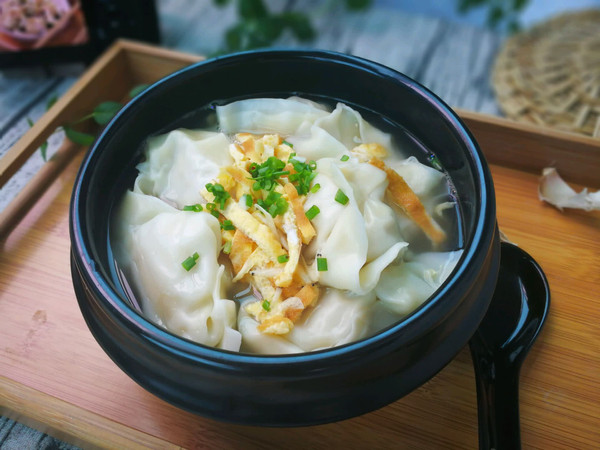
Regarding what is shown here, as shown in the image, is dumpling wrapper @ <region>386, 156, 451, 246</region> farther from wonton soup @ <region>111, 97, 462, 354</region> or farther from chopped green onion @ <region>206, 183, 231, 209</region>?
chopped green onion @ <region>206, 183, 231, 209</region>

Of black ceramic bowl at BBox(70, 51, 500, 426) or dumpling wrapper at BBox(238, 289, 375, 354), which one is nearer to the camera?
black ceramic bowl at BBox(70, 51, 500, 426)

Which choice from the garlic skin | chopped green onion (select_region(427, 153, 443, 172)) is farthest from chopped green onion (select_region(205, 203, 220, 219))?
the garlic skin

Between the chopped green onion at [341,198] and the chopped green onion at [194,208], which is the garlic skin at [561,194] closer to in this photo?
the chopped green onion at [341,198]

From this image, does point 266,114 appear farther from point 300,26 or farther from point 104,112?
point 300,26

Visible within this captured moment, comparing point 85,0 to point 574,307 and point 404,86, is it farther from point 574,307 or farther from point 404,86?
point 574,307

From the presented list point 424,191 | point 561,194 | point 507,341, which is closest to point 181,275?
point 424,191

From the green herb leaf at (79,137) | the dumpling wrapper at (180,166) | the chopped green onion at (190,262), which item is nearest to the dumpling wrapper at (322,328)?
the chopped green onion at (190,262)
